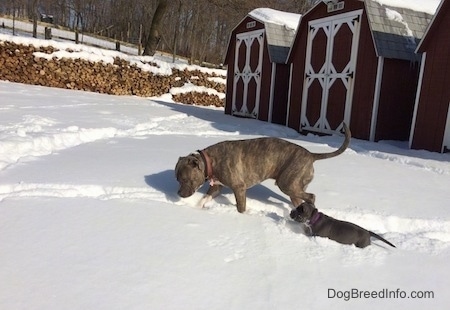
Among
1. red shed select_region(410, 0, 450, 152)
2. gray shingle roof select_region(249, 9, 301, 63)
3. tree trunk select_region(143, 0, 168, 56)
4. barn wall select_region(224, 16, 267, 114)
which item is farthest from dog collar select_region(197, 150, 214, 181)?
tree trunk select_region(143, 0, 168, 56)

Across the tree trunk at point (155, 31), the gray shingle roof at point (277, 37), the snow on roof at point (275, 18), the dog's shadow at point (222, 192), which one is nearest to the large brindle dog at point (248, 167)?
the dog's shadow at point (222, 192)

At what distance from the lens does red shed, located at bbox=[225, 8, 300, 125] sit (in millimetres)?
14828

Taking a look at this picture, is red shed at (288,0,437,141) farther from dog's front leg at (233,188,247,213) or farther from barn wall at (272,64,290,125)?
dog's front leg at (233,188,247,213)

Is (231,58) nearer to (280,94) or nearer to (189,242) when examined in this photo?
(280,94)

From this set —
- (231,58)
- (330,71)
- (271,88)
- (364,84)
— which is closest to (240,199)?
(364,84)

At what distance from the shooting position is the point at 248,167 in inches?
163

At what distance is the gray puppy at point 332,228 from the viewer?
3.26m

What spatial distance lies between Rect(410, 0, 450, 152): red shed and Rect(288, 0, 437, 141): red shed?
982 mm

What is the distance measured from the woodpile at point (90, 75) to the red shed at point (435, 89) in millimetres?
14539

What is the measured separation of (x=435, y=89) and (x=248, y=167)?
7.02 m

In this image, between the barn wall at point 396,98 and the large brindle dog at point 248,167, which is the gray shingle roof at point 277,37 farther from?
the large brindle dog at point 248,167

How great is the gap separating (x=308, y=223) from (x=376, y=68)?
8.01 metres

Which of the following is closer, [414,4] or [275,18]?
[414,4]

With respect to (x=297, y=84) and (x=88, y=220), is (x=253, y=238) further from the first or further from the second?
(x=297, y=84)
